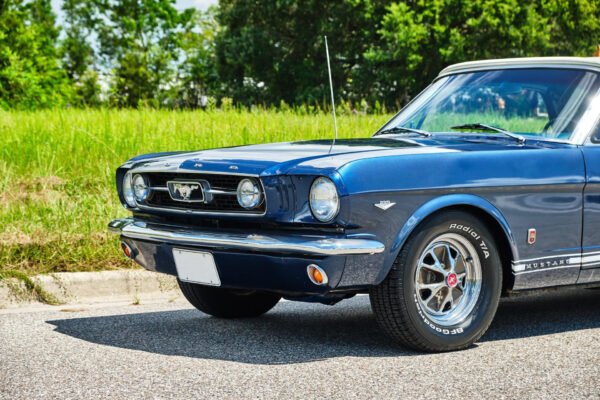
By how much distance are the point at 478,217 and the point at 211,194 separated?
137 cm

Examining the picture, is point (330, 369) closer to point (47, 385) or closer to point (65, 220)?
point (47, 385)

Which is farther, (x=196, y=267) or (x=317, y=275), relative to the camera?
(x=196, y=267)

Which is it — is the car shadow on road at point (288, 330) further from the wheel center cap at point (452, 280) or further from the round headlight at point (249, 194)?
the round headlight at point (249, 194)

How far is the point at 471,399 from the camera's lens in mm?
4070

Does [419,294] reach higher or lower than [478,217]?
lower

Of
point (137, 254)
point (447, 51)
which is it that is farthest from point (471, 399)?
point (447, 51)

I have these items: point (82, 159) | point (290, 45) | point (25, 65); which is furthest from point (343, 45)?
point (82, 159)

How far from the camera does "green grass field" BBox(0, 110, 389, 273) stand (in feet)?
24.3

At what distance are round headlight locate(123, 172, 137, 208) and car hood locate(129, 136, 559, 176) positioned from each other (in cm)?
10

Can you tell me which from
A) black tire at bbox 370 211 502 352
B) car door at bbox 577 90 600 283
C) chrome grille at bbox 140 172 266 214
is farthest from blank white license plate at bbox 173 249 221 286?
car door at bbox 577 90 600 283

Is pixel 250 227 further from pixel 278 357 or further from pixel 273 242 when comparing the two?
pixel 278 357

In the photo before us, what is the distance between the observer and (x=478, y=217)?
5.02 metres

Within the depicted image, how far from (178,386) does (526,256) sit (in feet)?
6.45

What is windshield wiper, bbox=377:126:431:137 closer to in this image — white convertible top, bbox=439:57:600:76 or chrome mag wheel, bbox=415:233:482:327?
white convertible top, bbox=439:57:600:76
